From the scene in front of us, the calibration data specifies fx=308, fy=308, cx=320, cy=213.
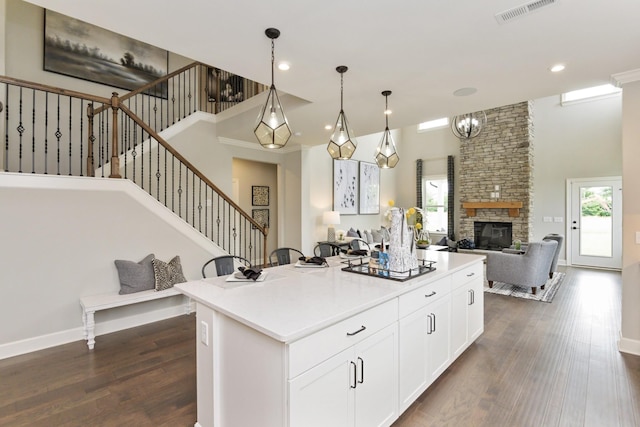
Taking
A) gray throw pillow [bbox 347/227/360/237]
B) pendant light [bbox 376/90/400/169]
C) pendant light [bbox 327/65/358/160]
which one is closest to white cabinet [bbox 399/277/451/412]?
pendant light [bbox 327/65/358/160]

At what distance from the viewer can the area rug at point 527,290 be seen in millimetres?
4988

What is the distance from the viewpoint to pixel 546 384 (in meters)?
2.56

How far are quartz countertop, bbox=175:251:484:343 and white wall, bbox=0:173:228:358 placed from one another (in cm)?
206

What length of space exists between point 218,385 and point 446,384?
6.10ft

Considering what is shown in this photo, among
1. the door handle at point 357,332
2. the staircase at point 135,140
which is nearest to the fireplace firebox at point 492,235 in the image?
the staircase at point 135,140

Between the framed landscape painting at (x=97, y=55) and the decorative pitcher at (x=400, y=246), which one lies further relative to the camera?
the framed landscape painting at (x=97, y=55)

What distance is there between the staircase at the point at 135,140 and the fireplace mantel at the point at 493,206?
6.14 metres

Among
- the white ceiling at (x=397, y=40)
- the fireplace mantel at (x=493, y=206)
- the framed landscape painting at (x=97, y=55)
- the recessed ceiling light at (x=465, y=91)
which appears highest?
the framed landscape painting at (x=97, y=55)

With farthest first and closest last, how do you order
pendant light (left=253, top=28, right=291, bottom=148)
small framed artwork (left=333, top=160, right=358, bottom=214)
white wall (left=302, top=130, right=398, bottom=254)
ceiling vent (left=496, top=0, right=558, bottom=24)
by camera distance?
1. small framed artwork (left=333, top=160, right=358, bottom=214)
2. white wall (left=302, top=130, right=398, bottom=254)
3. pendant light (left=253, top=28, right=291, bottom=148)
4. ceiling vent (left=496, top=0, right=558, bottom=24)

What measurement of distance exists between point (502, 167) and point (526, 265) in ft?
13.3

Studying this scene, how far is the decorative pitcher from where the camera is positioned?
246 cm

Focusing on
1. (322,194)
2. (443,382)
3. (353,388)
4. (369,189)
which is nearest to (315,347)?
(353,388)

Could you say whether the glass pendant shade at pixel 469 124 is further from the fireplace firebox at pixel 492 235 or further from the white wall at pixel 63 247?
the white wall at pixel 63 247

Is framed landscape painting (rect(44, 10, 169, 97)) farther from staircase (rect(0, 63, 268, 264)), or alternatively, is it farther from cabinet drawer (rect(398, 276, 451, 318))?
cabinet drawer (rect(398, 276, 451, 318))
